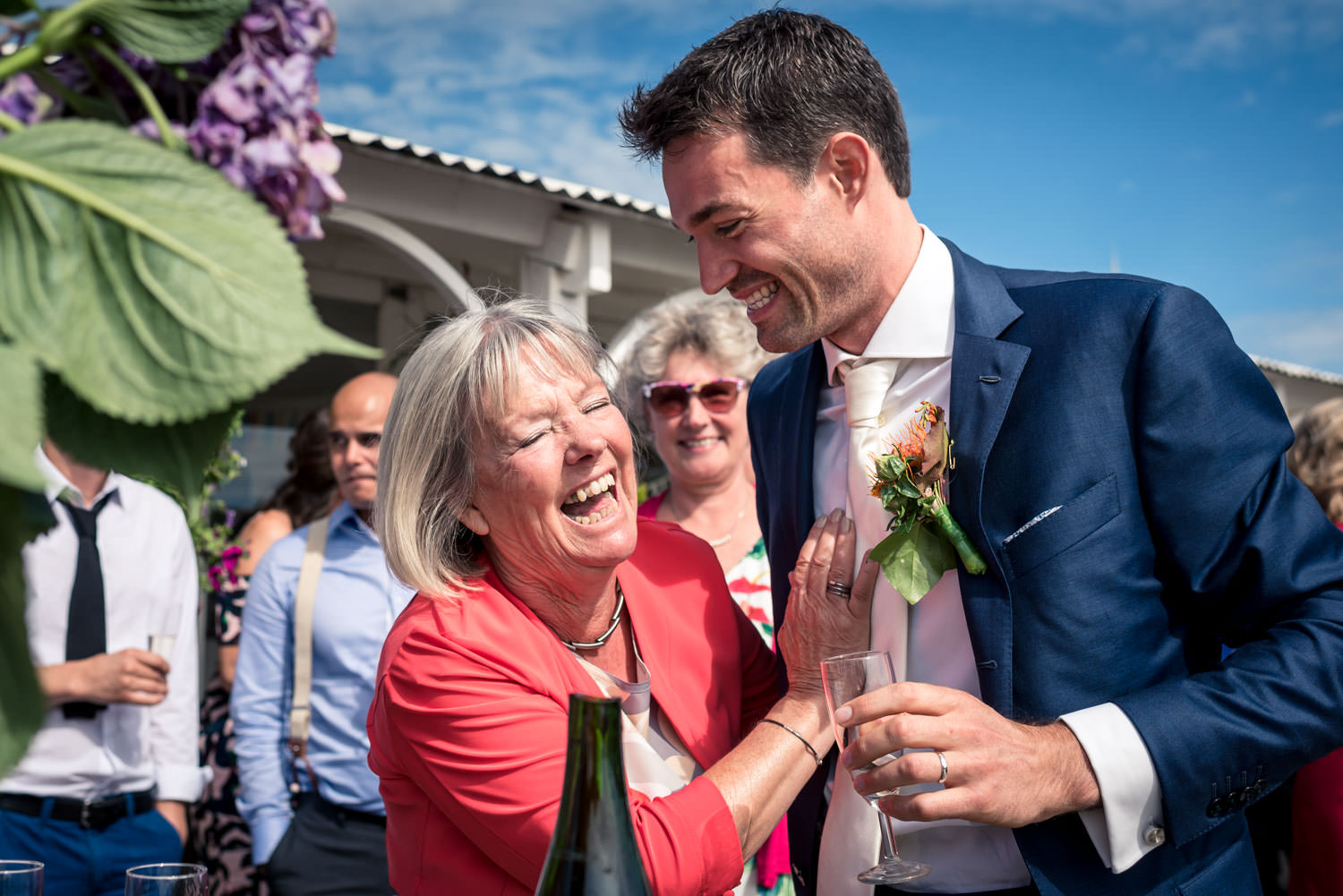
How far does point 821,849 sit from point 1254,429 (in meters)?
1.08

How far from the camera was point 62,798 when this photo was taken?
313cm

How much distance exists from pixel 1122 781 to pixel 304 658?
2.97 meters

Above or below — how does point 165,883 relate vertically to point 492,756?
below

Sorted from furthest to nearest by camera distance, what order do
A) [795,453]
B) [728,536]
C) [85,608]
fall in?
[728,536]
[85,608]
[795,453]

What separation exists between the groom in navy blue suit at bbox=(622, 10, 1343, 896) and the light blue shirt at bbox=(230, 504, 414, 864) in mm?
2260

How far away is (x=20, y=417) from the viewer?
41 cm

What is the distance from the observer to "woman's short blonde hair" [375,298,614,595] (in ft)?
6.56

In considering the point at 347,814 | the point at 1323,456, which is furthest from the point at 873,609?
the point at 1323,456

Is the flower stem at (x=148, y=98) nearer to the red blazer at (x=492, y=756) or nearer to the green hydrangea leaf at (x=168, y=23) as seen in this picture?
the green hydrangea leaf at (x=168, y=23)

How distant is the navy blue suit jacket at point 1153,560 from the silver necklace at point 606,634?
30.5 inches

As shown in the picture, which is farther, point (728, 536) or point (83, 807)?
point (728, 536)

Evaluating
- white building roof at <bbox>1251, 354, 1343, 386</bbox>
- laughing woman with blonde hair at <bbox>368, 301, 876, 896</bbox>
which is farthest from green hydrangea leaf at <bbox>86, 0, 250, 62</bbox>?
white building roof at <bbox>1251, 354, 1343, 386</bbox>

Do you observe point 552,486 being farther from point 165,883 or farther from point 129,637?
point 129,637

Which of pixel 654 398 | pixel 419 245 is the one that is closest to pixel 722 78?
pixel 654 398
